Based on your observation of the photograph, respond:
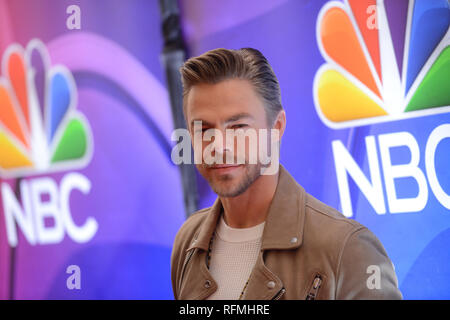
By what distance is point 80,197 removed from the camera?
10.4 feet

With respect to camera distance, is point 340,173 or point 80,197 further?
point 80,197

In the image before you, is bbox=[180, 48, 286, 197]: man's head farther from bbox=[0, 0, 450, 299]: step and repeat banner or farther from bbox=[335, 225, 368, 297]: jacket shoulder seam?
bbox=[0, 0, 450, 299]: step and repeat banner

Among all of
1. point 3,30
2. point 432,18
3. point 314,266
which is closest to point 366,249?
point 314,266

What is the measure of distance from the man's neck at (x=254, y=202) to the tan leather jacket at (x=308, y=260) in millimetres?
36

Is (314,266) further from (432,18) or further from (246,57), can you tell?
(432,18)

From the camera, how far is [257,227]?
5.62 feet

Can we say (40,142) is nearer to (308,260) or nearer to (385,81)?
(385,81)

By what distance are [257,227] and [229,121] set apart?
38 centimetres

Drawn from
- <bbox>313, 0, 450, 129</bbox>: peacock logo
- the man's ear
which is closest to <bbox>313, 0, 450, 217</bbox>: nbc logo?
<bbox>313, 0, 450, 129</bbox>: peacock logo

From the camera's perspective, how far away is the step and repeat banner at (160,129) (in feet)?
7.83

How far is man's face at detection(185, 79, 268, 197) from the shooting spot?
5.45 feet

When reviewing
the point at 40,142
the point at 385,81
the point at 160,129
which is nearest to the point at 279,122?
the point at 385,81

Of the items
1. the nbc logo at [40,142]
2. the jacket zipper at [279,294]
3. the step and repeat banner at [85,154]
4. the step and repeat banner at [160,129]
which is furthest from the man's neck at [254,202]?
the nbc logo at [40,142]
